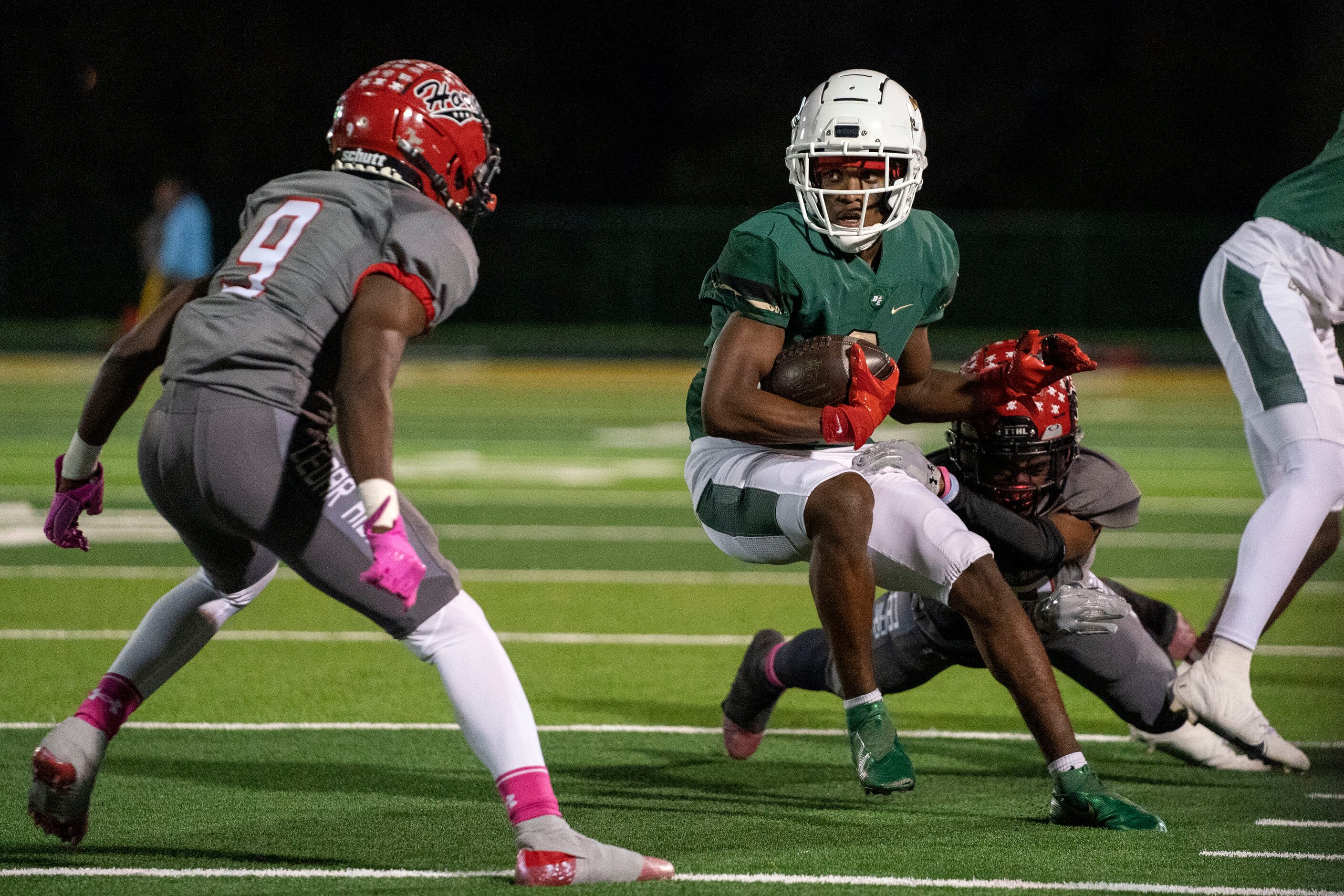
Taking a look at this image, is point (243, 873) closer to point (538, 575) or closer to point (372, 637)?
point (372, 637)

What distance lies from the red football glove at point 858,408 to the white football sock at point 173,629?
1.28 meters

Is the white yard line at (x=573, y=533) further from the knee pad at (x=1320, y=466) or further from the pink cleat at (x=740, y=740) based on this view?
the knee pad at (x=1320, y=466)

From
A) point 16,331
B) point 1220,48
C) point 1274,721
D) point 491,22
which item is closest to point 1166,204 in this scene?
point 1220,48

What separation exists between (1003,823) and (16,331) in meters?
23.7

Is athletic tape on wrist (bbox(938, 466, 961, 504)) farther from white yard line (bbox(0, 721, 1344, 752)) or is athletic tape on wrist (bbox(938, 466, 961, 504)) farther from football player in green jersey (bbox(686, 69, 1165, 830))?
white yard line (bbox(0, 721, 1344, 752))

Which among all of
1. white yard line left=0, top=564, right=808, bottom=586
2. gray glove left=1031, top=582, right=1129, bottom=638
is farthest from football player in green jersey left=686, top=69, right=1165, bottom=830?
white yard line left=0, top=564, right=808, bottom=586

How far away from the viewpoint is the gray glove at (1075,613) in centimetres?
458

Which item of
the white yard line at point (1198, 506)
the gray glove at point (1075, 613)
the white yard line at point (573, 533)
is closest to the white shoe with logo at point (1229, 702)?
the gray glove at point (1075, 613)

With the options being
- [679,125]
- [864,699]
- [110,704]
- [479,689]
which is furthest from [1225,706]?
[679,125]

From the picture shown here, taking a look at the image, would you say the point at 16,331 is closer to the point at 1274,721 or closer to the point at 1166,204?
the point at 1166,204

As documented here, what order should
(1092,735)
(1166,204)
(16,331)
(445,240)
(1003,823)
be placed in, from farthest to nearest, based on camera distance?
1. (1166,204)
2. (16,331)
3. (1092,735)
4. (1003,823)
5. (445,240)

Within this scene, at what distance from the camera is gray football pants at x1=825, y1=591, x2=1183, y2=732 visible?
4.67 m

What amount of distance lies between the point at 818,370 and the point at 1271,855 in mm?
1440

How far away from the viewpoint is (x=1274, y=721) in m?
5.48
